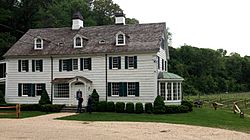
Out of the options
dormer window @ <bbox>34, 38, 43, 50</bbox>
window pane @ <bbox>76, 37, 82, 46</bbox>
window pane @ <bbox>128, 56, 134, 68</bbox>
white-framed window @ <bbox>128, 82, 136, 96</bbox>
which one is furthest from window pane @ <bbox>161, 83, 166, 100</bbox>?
dormer window @ <bbox>34, 38, 43, 50</bbox>

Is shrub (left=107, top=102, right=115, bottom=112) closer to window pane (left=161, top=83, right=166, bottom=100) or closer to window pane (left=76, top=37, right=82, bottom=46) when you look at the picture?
window pane (left=161, top=83, right=166, bottom=100)

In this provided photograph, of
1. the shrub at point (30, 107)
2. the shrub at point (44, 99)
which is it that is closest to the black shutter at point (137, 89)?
the shrub at point (44, 99)

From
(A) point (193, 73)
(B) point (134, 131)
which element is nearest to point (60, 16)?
(B) point (134, 131)

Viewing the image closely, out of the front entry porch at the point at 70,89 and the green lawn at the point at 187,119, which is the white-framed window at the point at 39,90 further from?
the green lawn at the point at 187,119

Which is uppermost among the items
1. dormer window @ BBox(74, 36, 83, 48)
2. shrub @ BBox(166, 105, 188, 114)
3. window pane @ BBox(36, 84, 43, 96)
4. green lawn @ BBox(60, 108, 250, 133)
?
dormer window @ BBox(74, 36, 83, 48)

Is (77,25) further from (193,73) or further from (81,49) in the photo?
(193,73)

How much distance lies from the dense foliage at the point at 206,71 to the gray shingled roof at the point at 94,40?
45.4 metres

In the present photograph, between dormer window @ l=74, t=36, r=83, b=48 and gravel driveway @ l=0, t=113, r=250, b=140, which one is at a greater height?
dormer window @ l=74, t=36, r=83, b=48

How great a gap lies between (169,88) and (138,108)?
3596 millimetres

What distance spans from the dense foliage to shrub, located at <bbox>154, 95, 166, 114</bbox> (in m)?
49.3

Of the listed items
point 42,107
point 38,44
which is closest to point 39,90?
point 42,107

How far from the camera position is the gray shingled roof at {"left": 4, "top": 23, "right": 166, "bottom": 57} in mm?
33375

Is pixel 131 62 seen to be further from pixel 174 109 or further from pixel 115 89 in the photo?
pixel 174 109

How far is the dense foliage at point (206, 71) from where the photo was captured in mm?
85188
